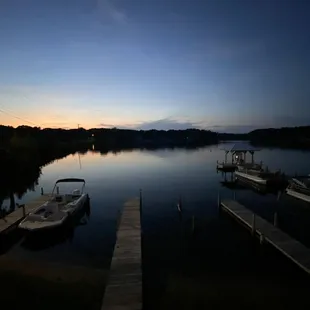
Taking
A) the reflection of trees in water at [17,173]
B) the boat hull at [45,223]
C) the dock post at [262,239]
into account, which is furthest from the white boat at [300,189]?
the reflection of trees in water at [17,173]

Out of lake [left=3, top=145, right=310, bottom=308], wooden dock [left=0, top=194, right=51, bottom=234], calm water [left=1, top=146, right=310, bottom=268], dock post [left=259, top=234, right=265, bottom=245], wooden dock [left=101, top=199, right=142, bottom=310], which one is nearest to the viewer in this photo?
wooden dock [left=101, top=199, right=142, bottom=310]

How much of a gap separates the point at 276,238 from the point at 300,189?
765 inches

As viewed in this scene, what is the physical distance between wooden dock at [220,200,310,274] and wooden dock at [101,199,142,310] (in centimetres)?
901

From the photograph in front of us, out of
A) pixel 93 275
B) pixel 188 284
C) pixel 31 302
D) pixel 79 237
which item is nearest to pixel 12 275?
pixel 31 302

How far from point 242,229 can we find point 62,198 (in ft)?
57.4

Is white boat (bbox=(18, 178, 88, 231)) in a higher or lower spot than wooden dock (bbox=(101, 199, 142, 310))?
higher

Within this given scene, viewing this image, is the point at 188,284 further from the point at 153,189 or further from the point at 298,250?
the point at 153,189

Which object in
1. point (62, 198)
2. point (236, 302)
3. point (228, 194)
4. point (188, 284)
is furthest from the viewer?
point (228, 194)

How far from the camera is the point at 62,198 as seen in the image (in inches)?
1174

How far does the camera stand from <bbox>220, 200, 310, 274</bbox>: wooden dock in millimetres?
17219

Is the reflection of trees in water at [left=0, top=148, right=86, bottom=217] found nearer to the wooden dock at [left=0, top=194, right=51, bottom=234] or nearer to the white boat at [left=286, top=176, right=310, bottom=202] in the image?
the wooden dock at [left=0, top=194, right=51, bottom=234]

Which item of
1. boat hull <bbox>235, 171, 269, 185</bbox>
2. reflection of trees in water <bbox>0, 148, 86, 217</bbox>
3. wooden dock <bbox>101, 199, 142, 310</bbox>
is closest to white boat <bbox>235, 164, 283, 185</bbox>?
boat hull <bbox>235, 171, 269, 185</bbox>

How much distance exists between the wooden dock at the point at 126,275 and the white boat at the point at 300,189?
22754mm

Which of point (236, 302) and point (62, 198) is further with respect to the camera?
point (62, 198)
